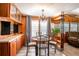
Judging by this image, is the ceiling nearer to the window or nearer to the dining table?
the dining table

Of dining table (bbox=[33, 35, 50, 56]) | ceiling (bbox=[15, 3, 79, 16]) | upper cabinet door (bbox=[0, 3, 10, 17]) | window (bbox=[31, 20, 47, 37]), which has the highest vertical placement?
ceiling (bbox=[15, 3, 79, 16])

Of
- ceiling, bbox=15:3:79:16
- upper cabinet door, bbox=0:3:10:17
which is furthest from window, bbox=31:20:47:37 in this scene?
upper cabinet door, bbox=0:3:10:17

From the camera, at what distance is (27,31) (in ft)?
25.2

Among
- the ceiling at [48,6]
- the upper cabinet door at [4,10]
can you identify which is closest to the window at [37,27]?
the ceiling at [48,6]

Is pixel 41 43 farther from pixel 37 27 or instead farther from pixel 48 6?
pixel 37 27

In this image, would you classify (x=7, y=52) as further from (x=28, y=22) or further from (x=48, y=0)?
(x=28, y=22)

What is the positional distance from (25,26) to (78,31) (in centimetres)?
327

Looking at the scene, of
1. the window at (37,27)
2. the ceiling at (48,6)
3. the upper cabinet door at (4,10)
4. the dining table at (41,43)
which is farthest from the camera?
the window at (37,27)

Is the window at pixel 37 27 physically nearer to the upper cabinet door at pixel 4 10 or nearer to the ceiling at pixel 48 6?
the ceiling at pixel 48 6

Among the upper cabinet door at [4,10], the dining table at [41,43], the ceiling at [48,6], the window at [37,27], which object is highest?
the ceiling at [48,6]

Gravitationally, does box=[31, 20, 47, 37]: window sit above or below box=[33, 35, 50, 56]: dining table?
above

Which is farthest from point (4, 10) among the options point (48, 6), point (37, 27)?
point (37, 27)

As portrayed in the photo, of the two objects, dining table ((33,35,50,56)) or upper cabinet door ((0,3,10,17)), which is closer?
upper cabinet door ((0,3,10,17))

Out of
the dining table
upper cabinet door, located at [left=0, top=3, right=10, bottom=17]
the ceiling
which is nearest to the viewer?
upper cabinet door, located at [left=0, top=3, right=10, bottom=17]
